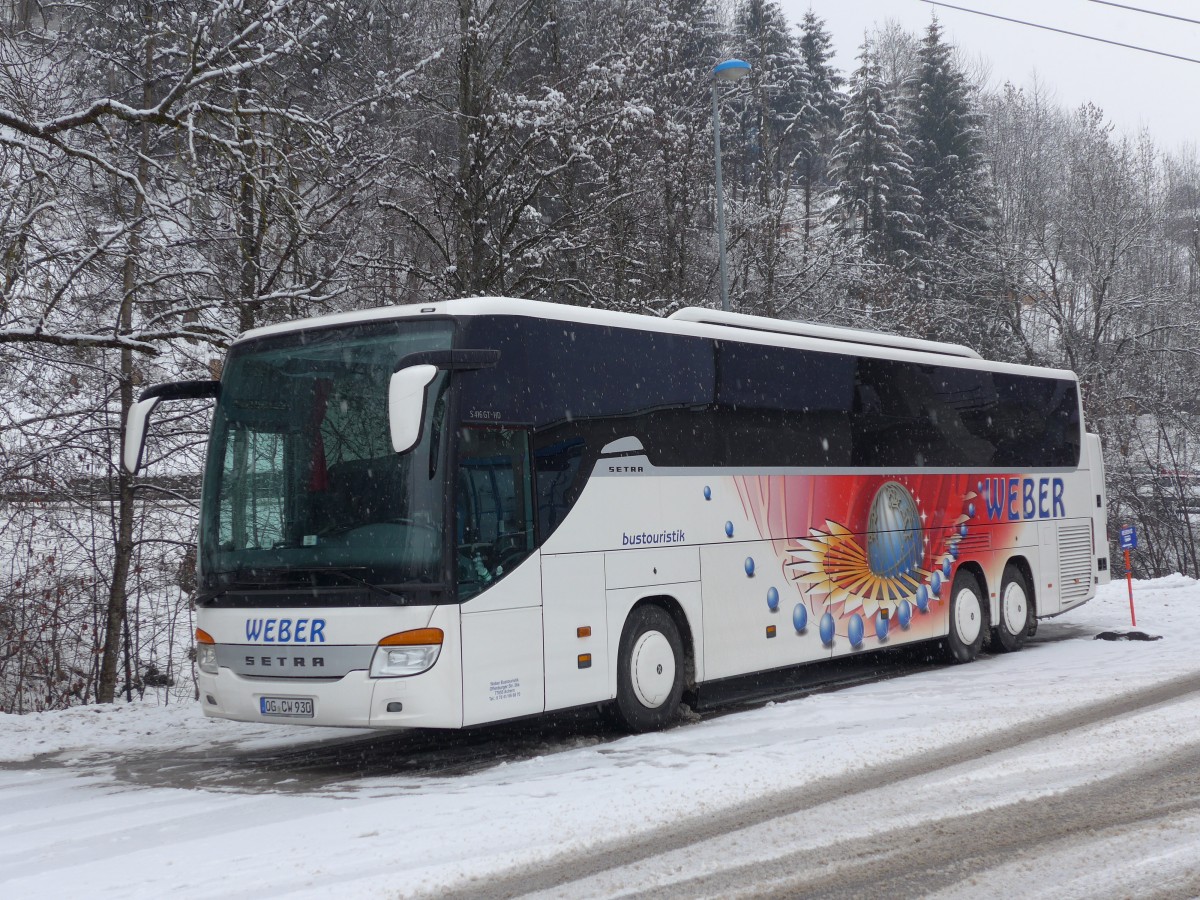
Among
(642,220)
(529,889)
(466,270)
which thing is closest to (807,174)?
(642,220)

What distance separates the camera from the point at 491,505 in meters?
9.24

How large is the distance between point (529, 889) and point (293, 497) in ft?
14.1

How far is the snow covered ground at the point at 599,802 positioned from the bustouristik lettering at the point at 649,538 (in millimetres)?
1552

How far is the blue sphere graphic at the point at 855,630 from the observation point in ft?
42.9

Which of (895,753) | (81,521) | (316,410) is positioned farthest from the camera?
(81,521)

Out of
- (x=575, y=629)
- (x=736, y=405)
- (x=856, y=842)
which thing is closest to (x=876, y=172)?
(x=736, y=405)

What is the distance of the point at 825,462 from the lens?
12.9 meters

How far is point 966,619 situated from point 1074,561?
296 cm

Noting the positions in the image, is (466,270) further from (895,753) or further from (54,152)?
(895,753)

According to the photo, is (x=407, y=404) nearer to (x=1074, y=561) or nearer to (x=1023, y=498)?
(x=1023, y=498)

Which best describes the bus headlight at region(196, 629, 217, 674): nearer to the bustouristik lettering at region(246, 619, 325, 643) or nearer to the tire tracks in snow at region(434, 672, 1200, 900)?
the bustouristik lettering at region(246, 619, 325, 643)

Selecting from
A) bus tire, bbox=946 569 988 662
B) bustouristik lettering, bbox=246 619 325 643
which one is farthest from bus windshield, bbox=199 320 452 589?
bus tire, bbox=946 569 988 662

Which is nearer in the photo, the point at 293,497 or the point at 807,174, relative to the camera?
the point at 293,497

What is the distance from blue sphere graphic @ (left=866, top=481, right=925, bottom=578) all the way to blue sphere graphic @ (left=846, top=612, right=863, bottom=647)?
1.94 feet
